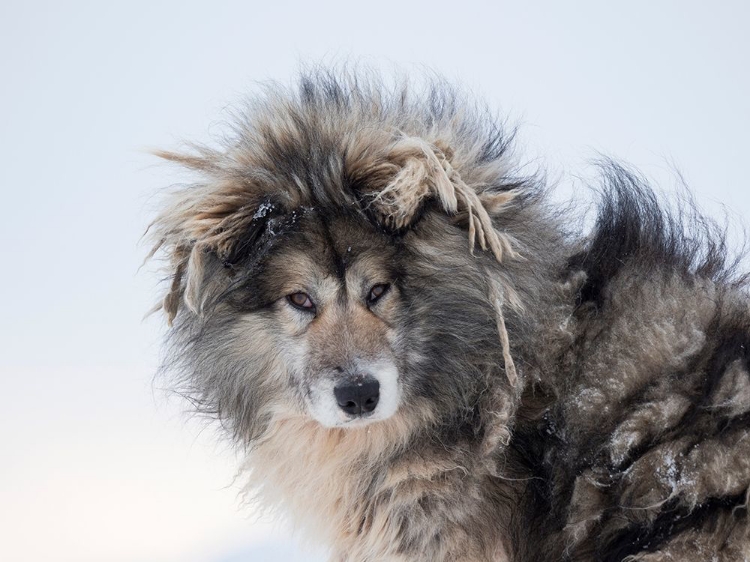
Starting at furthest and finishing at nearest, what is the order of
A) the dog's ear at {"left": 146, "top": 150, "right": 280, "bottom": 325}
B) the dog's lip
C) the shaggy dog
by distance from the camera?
the dog's ear at {"left": 146, "top": 150, "right": 280, "bottom": 325} < the dog's lip < the shaggy dog

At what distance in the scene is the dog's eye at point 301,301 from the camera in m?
4.09

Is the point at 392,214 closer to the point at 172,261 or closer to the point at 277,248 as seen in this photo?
the point at 277,248

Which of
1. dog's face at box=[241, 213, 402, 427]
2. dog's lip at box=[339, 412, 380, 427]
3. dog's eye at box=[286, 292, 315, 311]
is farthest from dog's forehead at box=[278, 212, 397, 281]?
dog's lip at box=[339, 412, 380, 427]

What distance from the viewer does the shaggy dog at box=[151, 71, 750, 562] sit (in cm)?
375

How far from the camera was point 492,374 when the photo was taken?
13.6 feet

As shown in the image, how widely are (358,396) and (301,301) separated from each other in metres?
0.56

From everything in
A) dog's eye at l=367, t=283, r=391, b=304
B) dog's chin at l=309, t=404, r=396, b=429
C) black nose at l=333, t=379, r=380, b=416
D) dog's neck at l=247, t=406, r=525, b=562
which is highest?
dog's eye at l=367, t=283, r=391, b=304

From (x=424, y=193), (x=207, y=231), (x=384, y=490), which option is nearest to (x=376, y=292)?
(x=424, y=193)

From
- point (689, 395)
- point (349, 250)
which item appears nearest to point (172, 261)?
point (349, 250)

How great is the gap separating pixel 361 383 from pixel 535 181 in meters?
1.44

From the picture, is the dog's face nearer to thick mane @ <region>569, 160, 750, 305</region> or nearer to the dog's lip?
the dog's lip

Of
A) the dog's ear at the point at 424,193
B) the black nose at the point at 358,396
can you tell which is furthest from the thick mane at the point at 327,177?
the black nose at the point at 358,396

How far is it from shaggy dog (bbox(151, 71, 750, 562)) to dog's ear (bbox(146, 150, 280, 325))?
10 millimetres

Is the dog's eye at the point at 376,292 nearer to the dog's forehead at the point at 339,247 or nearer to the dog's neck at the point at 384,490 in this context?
the dog's forehead at the point at 339,247
